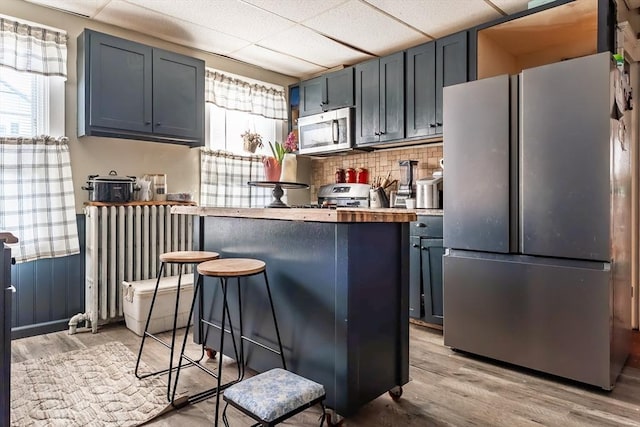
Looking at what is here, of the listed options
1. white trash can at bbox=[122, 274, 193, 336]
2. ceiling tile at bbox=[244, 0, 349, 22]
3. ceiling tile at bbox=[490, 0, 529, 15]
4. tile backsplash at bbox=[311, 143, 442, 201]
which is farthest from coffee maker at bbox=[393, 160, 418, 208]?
white trash can at bbox=[122, 274, 193, 336]

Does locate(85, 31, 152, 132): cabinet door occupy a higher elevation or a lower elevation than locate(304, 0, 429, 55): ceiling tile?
lower

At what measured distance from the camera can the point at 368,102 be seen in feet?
13.0

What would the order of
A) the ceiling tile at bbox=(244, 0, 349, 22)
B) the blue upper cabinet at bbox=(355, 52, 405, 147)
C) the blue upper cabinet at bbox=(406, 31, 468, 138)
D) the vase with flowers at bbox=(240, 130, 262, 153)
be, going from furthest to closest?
the vase with flowers at bbox=(240, 130, 262, 153)
the blue upper cabinet at bbox=(355, 52, 405, 147)
the blue upper cabinet at bbox=(406, 31, 468, 138)
the ceiling tile at bbox=(244, 0, 349, 22)

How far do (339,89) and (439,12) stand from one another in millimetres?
1349

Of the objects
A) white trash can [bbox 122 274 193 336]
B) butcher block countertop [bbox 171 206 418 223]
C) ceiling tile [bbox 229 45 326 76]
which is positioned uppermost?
ceiling tile [bbox 229 45 326 76]

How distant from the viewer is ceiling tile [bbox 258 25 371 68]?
3.61 meters

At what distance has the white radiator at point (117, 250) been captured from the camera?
315 cm

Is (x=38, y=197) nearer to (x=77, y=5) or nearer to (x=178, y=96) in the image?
(x=178, y=96)

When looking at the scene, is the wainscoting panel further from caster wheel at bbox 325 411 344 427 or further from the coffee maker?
the coffee maker

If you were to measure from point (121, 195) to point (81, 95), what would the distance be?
32.8 inches

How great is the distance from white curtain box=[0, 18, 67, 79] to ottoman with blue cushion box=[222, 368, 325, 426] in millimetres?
2883

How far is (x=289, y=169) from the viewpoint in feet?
15.2

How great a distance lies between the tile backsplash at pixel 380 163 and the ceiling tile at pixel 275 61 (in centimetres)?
104

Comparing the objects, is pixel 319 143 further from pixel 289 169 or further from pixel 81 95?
pixel 81 95
